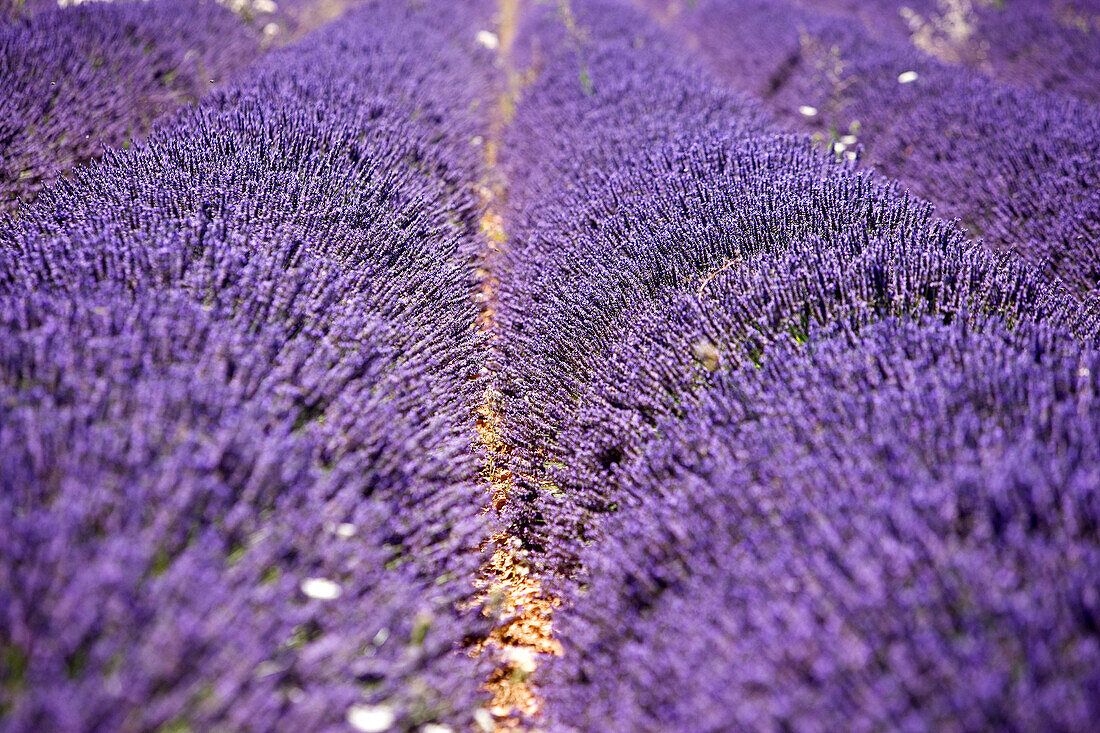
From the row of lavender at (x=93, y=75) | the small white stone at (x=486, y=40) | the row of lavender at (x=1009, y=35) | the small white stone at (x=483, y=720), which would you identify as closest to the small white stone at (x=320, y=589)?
the small white stone at (x=483, y=720)

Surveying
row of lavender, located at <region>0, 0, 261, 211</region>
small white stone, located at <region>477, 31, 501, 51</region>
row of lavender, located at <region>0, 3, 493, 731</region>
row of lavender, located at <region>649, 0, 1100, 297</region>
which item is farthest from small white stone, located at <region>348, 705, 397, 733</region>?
small white stone, located at <region>477, 31, 501, 51</region>

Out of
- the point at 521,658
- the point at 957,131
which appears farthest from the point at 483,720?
the point at 957,131

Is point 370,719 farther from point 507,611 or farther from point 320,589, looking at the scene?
point 507,611

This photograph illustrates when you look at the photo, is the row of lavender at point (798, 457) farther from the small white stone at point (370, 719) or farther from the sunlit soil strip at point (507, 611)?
the small white stone at point (370, 719)

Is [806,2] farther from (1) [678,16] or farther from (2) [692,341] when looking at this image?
(2) [692,341]

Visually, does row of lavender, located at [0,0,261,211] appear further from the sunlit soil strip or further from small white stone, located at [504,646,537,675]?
small white stone, located at [504,646,537,675]

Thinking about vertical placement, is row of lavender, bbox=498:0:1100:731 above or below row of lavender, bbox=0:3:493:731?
above

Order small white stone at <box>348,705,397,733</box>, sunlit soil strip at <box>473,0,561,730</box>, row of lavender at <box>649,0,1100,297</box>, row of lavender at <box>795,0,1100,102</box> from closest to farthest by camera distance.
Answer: small white stone at <box>348,705,397,733</box> < sunlit soil strip at <box>473,0,561,730</box> < row of lavender at <box>649,0,1100,297</box> < row of lavender at <box>795,0,1100,102</box>
